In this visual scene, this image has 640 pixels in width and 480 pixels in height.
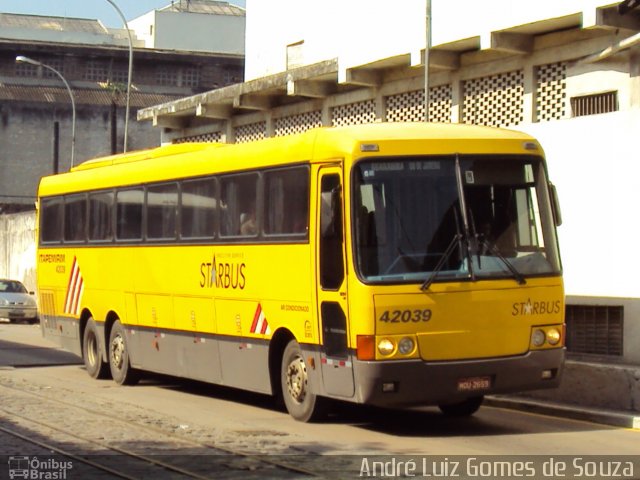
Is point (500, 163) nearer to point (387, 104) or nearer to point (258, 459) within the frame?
point (258, 459)

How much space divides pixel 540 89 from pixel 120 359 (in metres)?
7.10

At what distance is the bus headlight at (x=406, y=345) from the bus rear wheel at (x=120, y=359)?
22.9ft

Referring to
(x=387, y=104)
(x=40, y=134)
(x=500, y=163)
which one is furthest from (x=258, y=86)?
(x=40, y=134)

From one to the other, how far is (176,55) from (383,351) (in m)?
48.9

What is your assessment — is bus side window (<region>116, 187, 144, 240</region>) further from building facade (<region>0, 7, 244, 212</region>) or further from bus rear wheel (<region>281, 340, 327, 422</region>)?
building facade (<region>0, 7, 244, 212</region>)

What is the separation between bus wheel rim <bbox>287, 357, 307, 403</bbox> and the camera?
13.6 metres

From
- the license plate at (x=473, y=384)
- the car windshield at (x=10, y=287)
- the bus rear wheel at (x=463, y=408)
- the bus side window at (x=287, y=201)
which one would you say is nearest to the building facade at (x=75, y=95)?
the car windshield at (x=10, y=287)

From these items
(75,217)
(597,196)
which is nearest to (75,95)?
(75,217)

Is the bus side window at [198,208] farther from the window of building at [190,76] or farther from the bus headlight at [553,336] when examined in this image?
the window of building at [190,76]

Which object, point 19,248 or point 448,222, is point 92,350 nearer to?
point 448,222

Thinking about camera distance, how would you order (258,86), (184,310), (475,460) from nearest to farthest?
(475,460) → (184,310) → (258,86)

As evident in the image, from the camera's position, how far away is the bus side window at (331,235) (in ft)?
41.5

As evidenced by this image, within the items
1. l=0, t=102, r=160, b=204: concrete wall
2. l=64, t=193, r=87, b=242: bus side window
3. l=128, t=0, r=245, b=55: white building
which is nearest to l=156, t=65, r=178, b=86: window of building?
l=0, t=102, r=160, b=204: concrete wall

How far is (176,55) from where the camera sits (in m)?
59.6
